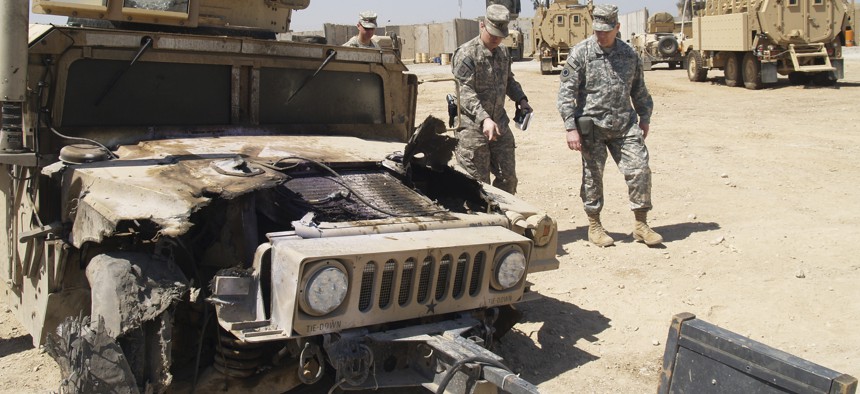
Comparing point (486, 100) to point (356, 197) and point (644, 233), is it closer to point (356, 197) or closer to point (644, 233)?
point (644, 233)

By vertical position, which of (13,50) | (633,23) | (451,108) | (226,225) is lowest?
(226,225)

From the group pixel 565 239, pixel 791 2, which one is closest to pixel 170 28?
pixel 565 239

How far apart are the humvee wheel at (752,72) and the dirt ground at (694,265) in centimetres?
656

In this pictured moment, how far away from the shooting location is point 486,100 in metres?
6.97

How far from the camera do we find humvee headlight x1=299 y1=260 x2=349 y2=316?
11.8 feet

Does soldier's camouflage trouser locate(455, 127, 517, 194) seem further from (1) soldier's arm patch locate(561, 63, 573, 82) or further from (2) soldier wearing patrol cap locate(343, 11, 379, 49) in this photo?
(2) soldier wearing patrol cap locate(343, 11, 379, 49)

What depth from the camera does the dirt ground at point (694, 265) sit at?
5.12 metres

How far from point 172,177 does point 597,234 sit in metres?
3.99

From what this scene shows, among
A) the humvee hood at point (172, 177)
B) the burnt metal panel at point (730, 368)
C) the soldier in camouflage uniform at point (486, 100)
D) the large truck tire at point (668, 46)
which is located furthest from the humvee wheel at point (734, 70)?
the burnt metal panel at point (730, 368)

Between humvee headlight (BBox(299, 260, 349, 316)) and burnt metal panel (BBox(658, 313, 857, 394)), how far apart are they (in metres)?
1.33

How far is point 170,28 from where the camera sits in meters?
5.71

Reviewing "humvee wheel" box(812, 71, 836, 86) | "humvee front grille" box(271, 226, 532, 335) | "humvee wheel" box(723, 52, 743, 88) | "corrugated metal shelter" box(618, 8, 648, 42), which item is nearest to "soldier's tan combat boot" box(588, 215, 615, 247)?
"humvee front grille" box(271, 226, 532, 335)

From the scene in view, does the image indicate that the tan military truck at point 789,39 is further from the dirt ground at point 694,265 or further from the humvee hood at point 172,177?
the humvee hood at point 172,177

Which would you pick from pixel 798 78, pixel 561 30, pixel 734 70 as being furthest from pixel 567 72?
pixel 561 30
